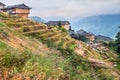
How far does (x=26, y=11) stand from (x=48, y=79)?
59593mm

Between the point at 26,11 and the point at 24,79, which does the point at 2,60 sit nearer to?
the point at 24,79

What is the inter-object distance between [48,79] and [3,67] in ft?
2.63

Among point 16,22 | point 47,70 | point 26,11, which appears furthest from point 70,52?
point 26,11

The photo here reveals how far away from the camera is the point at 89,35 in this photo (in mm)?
100375

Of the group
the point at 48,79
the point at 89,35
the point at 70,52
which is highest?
the point at 48,79

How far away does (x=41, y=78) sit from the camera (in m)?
5.25

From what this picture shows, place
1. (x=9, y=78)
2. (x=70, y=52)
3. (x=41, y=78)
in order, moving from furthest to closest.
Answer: (x=70, y=52)
(x=41, y=78)
(x=9, y=78)

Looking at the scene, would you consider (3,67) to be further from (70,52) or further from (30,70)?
(70,52)

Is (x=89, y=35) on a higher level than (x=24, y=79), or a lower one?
lower

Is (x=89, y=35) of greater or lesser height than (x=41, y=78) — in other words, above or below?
below

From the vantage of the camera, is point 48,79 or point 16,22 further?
point 16,22

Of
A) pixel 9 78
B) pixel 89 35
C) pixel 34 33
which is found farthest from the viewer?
pixel 89 35

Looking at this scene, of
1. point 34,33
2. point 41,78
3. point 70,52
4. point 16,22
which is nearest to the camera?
point 41,78

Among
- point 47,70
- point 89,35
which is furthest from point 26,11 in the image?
point 47,70
